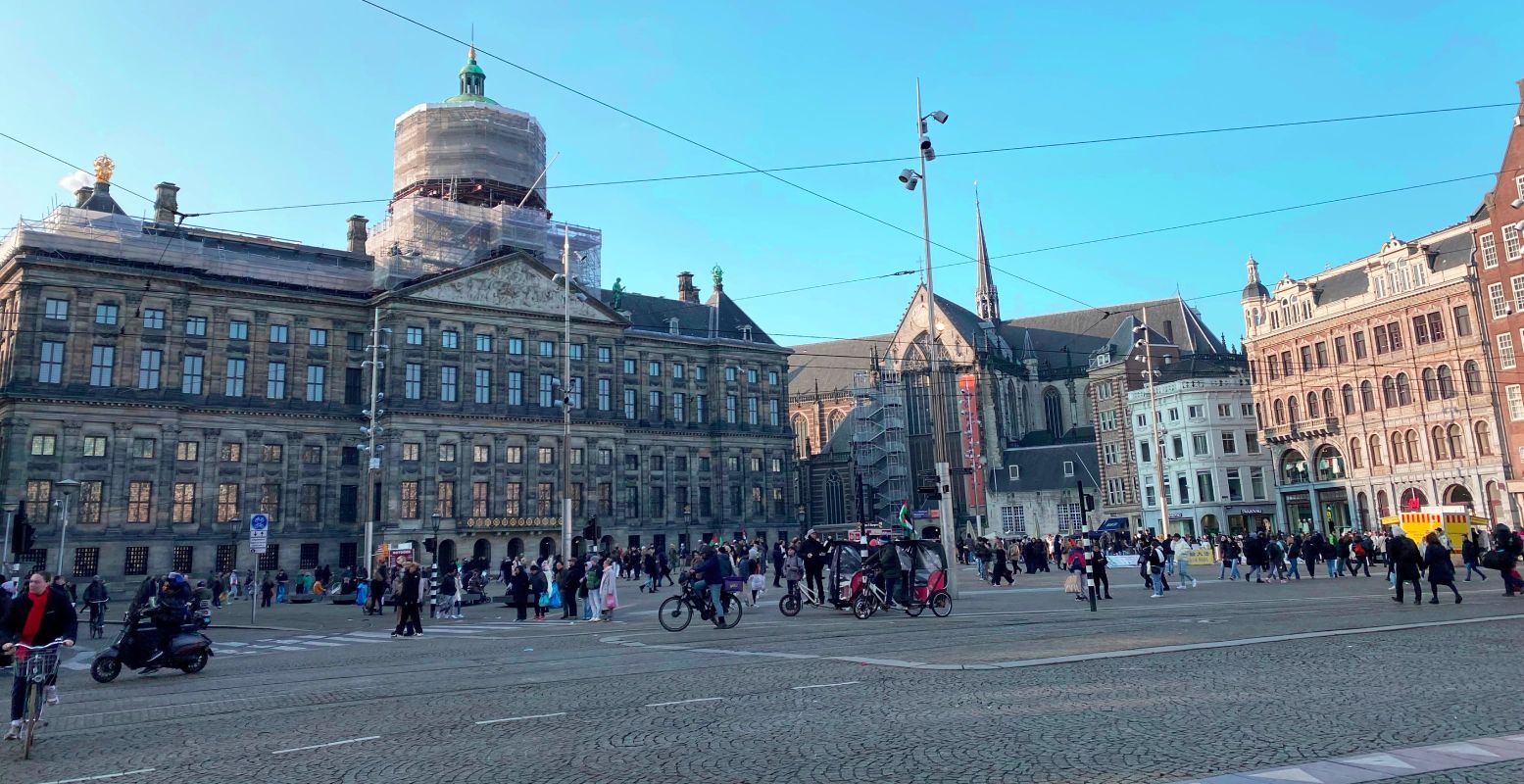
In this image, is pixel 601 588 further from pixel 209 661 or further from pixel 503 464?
pixel 503 464

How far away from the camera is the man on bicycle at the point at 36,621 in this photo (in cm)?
894

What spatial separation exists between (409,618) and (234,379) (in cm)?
3980

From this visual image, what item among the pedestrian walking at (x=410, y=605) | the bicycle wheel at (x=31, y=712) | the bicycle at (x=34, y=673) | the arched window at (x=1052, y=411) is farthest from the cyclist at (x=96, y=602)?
the arched window at (x=1052, y=411)

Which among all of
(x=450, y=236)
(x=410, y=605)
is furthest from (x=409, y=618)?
(x=450, y=236)

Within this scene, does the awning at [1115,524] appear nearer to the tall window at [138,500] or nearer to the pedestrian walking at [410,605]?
the pedestrian walking at [410,605]

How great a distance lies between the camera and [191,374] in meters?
53.9

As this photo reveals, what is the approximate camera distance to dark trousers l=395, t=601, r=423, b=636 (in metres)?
22.0

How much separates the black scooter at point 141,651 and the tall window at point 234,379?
4436 centimetres

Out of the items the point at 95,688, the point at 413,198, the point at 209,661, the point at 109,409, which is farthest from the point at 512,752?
the point at 413,198

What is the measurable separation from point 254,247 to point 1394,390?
67585mm

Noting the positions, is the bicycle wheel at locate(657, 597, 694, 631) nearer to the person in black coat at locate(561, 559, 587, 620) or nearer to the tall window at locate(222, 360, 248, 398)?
the person in black coat at locate(561, 559, 587, 620)

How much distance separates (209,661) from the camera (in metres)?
17.6

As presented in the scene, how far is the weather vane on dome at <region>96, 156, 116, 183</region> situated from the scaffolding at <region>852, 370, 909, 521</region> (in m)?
57.3

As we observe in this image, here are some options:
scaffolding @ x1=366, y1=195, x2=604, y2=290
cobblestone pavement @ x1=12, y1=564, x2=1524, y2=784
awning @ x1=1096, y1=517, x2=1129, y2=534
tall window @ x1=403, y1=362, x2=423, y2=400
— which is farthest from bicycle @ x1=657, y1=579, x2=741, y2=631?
awning @ x1=1096, y1=517, x2=1129, y2=534
